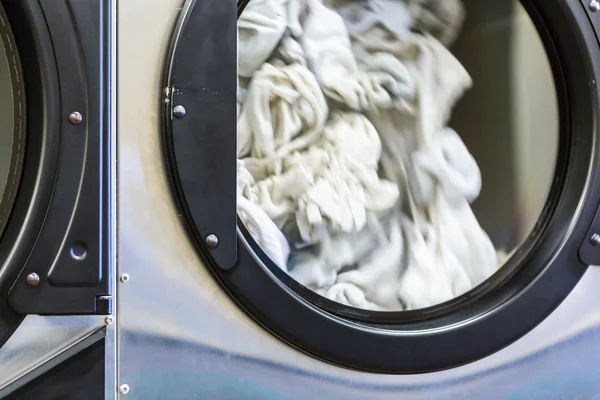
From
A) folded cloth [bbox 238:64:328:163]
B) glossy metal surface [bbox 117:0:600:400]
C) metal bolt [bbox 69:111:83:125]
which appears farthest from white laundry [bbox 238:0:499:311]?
metal bolt [bbox 69:111:83:125]

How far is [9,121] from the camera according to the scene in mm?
719

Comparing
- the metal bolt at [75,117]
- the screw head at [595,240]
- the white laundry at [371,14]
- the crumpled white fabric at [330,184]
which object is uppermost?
the white laundry at [371,14]

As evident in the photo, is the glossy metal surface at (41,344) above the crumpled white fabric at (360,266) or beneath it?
beneath

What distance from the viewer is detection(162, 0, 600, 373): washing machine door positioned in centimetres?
75

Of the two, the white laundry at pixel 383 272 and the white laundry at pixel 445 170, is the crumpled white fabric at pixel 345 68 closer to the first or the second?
the white laundry at pixel 445 170

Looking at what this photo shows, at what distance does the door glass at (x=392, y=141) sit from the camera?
84cm

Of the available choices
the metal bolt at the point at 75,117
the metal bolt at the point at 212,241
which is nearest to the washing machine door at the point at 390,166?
the metal bolt at the point at 212,241

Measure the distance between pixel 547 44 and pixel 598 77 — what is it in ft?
0.31

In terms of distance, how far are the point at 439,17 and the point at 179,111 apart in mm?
486

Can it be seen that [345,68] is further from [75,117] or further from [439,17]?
[75,117]

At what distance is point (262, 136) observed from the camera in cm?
83

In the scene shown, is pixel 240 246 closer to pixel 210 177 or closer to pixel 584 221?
pixel 210 177

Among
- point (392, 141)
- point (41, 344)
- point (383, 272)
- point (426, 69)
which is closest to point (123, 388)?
point (41, 344)

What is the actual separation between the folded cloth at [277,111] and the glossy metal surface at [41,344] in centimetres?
31
